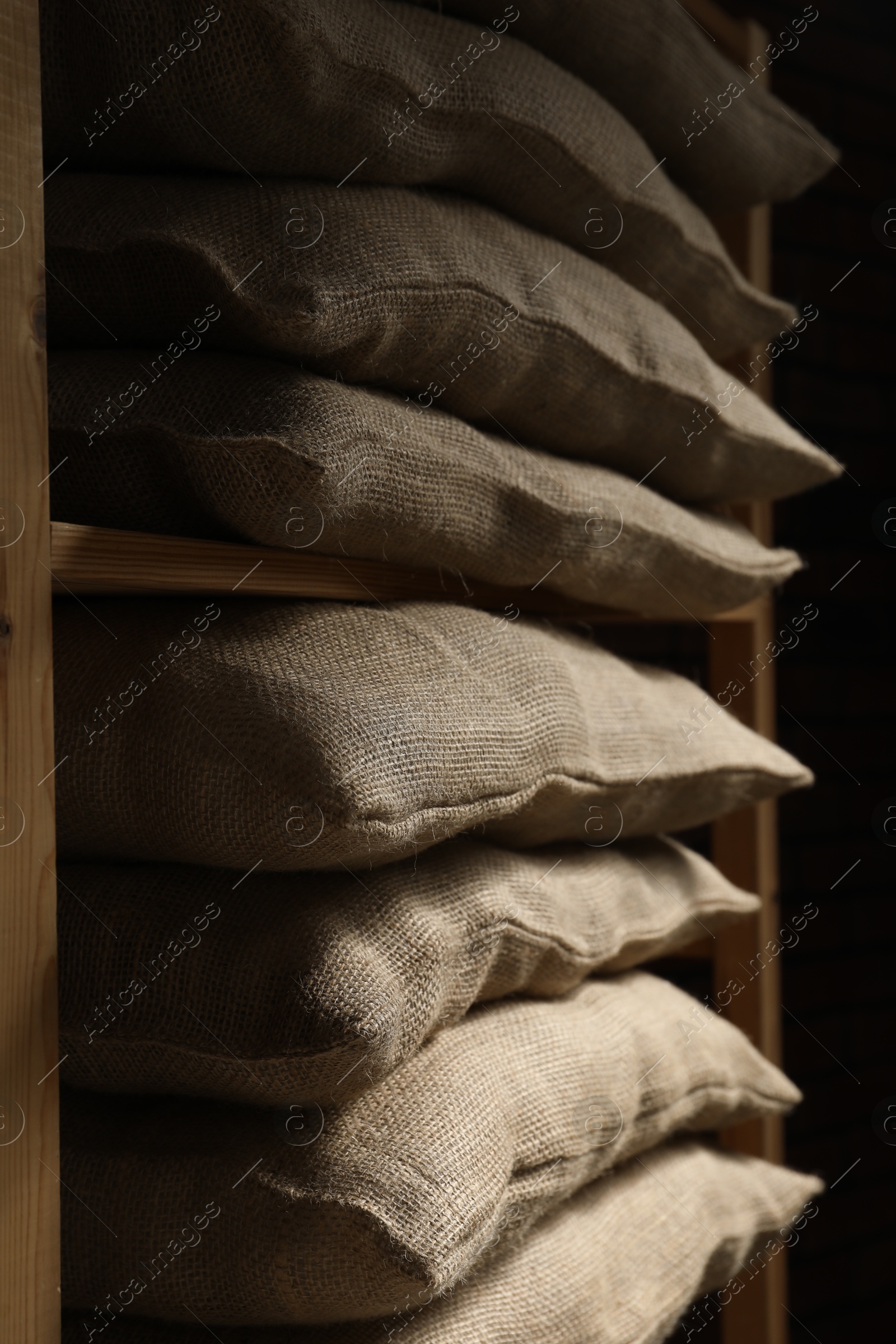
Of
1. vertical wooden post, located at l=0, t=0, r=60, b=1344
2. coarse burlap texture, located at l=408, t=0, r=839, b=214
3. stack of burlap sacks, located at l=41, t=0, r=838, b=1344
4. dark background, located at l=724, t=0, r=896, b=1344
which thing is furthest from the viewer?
dark background, located at l=724, t=0, r=896, b=1344

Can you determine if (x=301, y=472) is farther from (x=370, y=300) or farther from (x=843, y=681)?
(x=843, y=681)

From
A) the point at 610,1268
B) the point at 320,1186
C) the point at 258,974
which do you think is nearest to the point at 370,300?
the point at 258,974

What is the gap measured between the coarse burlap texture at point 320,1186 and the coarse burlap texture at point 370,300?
407mm

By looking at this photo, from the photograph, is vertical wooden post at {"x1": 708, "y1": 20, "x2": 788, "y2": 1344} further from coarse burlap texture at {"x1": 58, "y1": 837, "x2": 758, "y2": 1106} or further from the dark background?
coarse burlap texture at {"x1": 58, "y1": 837, "x2": 758, "y2": 1106}

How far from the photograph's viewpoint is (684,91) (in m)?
1.11

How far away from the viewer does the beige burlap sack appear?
2.16ft

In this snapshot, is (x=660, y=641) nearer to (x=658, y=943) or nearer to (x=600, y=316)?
(x=658, y=943)

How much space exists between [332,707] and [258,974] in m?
0.15

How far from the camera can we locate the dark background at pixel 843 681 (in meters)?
1.80

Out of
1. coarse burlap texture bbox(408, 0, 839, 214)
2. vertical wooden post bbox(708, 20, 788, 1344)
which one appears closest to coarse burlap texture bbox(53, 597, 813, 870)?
coarse burlap texture bbox(408, 0, 839, 214)

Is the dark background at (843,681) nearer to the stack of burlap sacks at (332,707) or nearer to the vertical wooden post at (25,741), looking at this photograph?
the stack of burlap sacks at (332,707)

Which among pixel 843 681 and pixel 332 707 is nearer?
pixel 332 707

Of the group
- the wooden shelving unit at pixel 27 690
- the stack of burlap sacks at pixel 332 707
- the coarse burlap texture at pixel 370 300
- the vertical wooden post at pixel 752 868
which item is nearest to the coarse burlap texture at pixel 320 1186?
the stack of burlap sacks at pixel 332 707

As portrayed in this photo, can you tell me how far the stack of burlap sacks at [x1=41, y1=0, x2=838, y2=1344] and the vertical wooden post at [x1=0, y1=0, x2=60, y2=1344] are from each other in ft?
0.32
